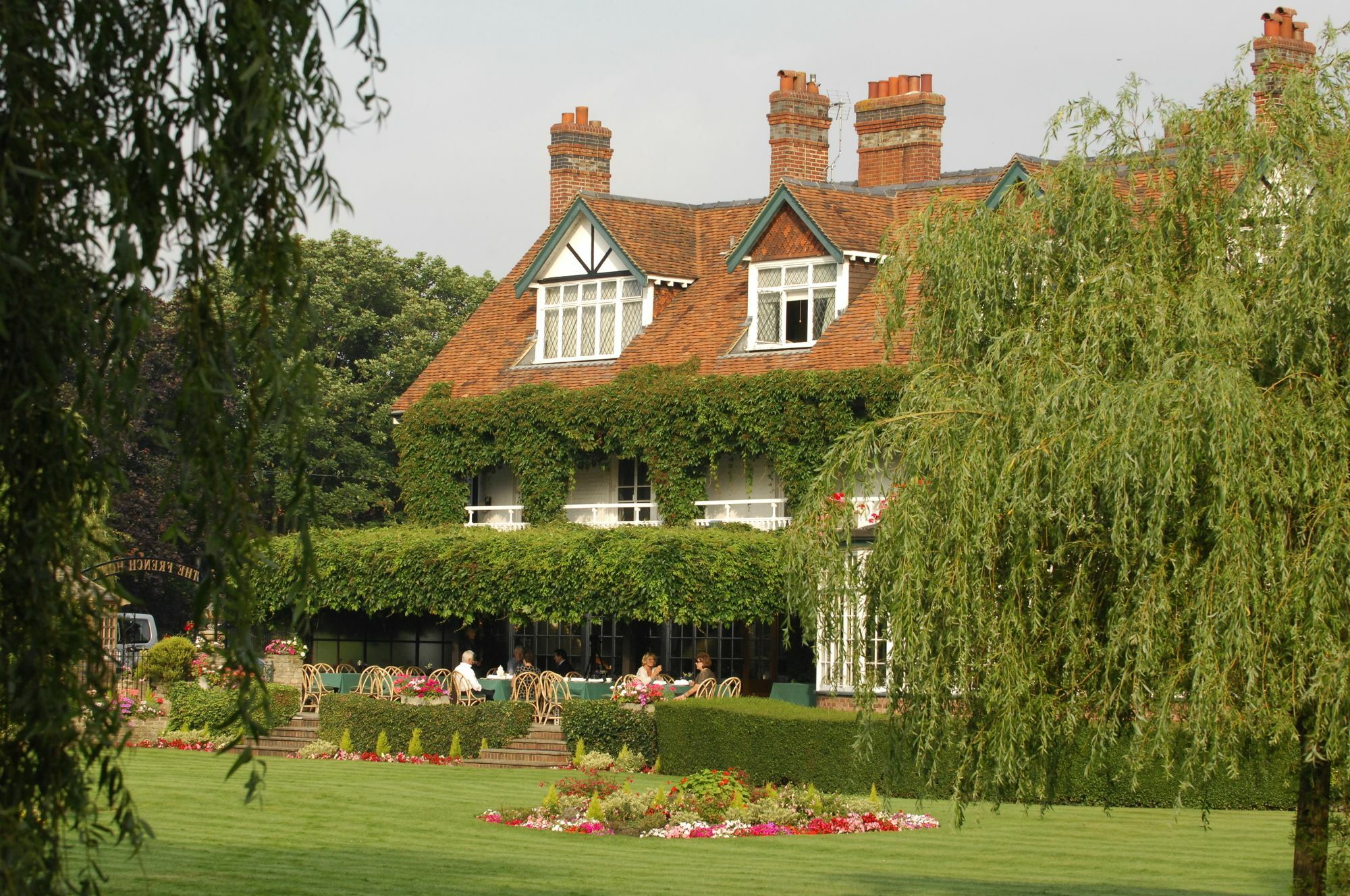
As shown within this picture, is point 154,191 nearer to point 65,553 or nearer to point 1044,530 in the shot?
point 65,553

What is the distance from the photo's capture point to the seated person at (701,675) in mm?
29625

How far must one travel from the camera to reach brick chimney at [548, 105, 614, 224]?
42.2 meters

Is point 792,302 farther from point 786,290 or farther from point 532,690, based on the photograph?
point 532,690

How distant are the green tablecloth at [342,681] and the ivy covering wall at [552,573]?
138 cm

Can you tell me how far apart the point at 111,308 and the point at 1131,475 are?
23.2ft

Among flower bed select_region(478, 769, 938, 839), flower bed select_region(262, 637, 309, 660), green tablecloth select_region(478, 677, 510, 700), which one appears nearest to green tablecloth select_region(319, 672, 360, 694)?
flower bed select_region(262, 637, 309, 660)

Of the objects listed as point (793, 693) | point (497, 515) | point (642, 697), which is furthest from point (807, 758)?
point (497, 515)

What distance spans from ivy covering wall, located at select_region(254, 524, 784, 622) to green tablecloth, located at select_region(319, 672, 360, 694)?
138cm

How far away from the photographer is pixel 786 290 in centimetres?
3522

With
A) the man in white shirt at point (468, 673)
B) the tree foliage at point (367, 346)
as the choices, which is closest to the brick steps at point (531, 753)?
the man in white shirt at point (468, 673)

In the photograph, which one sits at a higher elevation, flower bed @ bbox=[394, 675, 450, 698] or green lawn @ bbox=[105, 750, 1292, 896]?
flower bed @ bbox=[394, 675, 450, 698]

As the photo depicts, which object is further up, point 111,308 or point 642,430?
point 642,430

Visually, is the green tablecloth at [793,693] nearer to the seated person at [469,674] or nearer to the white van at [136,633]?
the seated person at [469,674]

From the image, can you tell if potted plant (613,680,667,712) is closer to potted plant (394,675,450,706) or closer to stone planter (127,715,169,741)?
potted plant (394,675,450,706)
